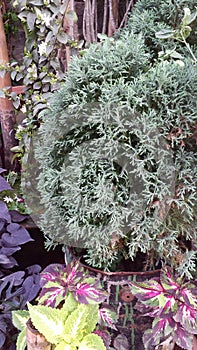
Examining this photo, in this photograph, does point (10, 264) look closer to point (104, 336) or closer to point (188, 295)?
point (104, 336)

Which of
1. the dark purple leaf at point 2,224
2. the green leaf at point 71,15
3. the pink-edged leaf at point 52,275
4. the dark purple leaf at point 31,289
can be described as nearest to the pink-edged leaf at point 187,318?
the pink-edged leaf at point 52,275

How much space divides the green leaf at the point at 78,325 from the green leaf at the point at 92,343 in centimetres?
2

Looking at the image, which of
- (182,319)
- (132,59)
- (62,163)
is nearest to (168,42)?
(132,59)

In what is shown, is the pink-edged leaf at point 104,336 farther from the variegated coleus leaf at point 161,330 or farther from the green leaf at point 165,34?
the green leaf at point 165,34

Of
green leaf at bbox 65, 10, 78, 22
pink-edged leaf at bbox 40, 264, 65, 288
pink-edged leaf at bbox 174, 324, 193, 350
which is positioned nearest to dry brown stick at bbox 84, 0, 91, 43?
green leaf at bbox 65, 10, 78, 22

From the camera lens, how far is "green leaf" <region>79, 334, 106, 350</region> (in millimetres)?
994

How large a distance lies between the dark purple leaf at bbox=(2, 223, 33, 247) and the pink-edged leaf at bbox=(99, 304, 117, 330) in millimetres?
494

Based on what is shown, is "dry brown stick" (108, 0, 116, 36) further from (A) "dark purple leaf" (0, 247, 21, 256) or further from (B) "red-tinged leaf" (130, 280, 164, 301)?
(B) "red-tinged leaf" (130, 280, 164, 301)

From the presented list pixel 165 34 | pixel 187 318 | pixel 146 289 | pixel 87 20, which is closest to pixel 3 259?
pixel 146 289

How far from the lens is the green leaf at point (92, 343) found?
39.1 inches

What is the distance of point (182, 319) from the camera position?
1016mm

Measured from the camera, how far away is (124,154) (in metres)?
1.02

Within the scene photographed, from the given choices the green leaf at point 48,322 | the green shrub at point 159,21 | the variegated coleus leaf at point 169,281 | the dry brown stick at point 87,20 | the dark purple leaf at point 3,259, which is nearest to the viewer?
the green leaf at point 48,322

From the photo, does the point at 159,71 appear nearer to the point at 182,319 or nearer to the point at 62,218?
the point at 62,218
